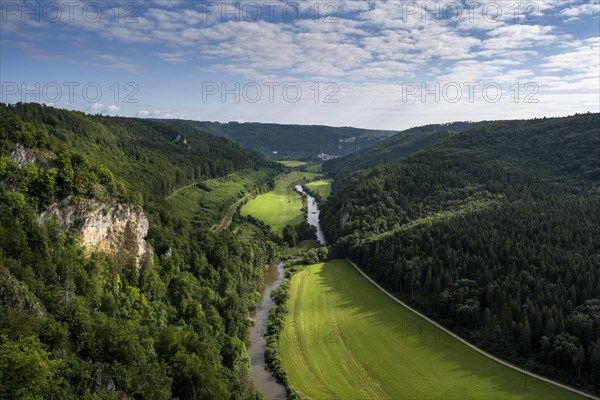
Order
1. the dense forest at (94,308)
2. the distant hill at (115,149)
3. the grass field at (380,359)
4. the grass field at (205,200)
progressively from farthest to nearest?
the grass field at (205,200) → the distant hill at (115,149) → the grass field at (380,359) → the dense forest at (94,308)

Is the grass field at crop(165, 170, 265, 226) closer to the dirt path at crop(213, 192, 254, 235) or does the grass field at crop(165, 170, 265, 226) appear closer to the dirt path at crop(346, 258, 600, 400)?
the dirt path at crop(213, 192, 254, 235)

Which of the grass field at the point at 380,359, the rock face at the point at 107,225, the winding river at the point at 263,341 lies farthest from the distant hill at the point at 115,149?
the grass field at the point at 380,359

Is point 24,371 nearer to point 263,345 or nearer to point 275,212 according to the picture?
point 263,345

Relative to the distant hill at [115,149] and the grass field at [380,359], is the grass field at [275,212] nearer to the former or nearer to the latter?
the distant hill at [115,149]

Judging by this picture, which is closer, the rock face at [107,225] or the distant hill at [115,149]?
the rock face at [107,225]

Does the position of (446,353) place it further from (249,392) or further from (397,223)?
(397,223)

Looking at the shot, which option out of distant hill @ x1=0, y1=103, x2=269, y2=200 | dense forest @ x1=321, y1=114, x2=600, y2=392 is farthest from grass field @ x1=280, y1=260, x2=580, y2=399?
distant hill @ x1=0, y1=103, x2=269, y2=200

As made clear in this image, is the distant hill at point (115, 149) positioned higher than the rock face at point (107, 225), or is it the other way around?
the distant hill at point (115, 149)
